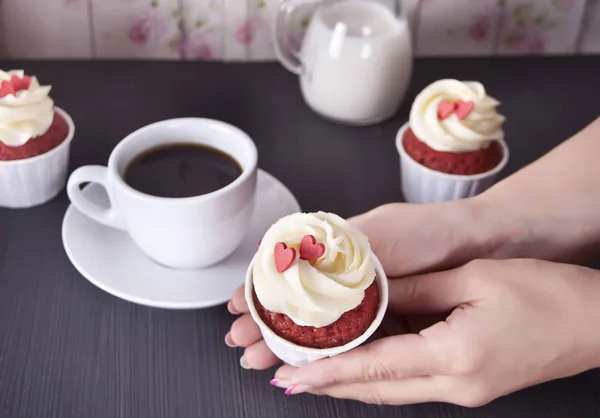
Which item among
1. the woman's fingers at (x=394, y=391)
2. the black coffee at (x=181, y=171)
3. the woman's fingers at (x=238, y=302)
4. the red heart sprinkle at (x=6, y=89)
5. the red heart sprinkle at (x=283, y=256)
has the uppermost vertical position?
the red heart sprinkle at (x=6, y=89)

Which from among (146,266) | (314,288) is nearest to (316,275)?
(314,288)

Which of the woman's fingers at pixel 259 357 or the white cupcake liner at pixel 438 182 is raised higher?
the white cupcake liner at pixel 438 182

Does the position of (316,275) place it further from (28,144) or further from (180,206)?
(28,144)

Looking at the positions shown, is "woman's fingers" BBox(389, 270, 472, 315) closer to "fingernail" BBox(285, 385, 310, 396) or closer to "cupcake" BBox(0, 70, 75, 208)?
"fingernail" BBox(285, 385, 310, 396)

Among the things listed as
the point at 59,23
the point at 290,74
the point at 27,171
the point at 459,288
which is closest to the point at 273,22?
the point at 290,74

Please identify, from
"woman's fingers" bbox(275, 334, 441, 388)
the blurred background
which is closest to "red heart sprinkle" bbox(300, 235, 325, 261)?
"woman's fingers" bbox(275, 334, 441, 388)

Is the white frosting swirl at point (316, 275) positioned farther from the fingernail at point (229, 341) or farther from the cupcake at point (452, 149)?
the cupcake at point (452, 149)

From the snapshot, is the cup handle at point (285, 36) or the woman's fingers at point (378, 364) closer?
the woman's fingers at point (378, 364)

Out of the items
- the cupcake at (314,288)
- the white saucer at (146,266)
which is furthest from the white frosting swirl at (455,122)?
the cupcake at (314,288)

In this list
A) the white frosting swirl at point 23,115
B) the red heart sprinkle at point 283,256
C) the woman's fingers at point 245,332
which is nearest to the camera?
the red heart sprinkle at point 283,256
